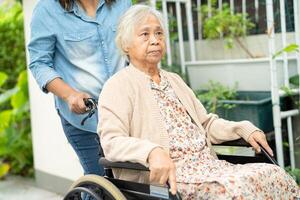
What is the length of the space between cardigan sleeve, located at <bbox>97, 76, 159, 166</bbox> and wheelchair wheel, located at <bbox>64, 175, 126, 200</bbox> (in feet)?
0.35

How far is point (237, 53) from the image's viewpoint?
373 cm

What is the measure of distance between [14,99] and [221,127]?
3028mm

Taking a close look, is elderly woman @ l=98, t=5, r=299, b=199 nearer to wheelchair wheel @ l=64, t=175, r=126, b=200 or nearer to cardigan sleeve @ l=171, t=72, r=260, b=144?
cardigan sleeve @ l=171, t=72, r=260, b=144

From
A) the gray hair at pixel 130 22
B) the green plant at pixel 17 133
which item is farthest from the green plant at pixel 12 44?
the gray hair at pixel 130 22

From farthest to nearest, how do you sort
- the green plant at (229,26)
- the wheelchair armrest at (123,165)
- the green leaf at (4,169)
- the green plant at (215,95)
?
the green leaf at (4,169)
the green plant at (229,26)
the green plant at (215,95)
the wheelchair armrest at (123,165)

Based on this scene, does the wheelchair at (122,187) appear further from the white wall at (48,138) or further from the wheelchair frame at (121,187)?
the white wall at (48,138)

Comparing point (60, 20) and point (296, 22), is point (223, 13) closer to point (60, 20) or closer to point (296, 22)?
point (296, 22)

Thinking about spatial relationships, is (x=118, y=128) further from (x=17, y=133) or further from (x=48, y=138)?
(x=17, y=133)

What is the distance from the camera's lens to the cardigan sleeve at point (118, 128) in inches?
72.9

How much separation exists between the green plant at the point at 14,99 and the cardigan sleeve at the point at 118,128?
2808mm

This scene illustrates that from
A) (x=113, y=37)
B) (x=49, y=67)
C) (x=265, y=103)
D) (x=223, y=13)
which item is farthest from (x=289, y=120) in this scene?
(x=49, y=67)

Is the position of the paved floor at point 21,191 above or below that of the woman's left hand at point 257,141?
below

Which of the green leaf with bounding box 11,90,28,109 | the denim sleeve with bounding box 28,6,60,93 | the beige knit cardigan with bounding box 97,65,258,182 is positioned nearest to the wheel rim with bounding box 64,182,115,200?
the beige knit cardigan with bounding box 97,65,258,182

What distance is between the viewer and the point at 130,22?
2.12m
